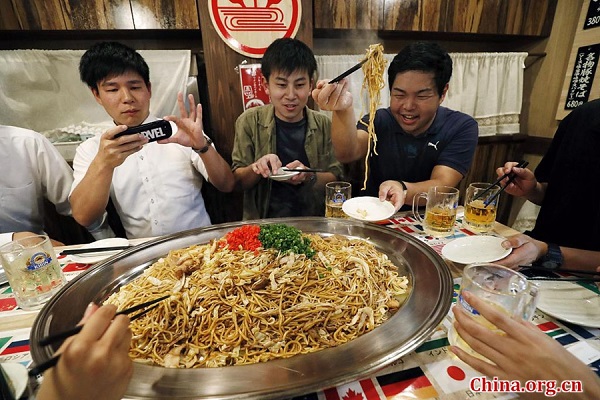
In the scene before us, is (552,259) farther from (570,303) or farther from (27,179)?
(27,179)

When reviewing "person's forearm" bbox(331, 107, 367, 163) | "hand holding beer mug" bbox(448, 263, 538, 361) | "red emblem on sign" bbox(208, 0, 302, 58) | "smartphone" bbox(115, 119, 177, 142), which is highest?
"red emblem on sign" bbox(208, 0, 302, 58)

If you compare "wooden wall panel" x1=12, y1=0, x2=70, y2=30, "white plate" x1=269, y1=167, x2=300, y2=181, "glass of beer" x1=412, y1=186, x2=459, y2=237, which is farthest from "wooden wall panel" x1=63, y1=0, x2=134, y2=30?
"glass of beer" x1=412, y1=186, x2=459, y2=237

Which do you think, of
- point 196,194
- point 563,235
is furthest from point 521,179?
point 196,194

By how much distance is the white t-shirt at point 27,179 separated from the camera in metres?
2.63

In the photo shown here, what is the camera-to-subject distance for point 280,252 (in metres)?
1.66

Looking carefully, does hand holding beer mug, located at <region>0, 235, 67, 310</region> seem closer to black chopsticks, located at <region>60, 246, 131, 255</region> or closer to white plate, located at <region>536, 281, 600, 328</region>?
black chopsticks, located at <region>60, 246, 131, 255</region>

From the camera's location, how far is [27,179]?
8.92ft

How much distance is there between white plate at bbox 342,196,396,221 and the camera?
2152mm

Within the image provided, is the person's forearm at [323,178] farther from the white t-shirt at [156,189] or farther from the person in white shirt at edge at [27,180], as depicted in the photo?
the person in white shirt at edge at [27,180]

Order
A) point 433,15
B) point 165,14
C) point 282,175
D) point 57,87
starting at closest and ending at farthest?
1. point 282,175
2. point 165,14
3. point 57,87
4. point 433,15

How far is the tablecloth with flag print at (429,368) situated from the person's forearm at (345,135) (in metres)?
1.92

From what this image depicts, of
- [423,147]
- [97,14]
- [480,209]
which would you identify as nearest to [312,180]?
[423,147]

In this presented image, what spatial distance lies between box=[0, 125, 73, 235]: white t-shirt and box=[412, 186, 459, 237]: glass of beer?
3386 mm

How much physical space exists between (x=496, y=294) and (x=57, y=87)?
5309mm
